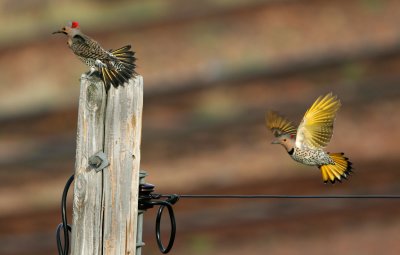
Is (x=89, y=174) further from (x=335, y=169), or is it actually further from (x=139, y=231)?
(x=335, y=169)

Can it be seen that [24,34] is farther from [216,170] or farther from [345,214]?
[345,214]

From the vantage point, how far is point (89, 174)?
6457mm

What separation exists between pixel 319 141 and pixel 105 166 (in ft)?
6.65

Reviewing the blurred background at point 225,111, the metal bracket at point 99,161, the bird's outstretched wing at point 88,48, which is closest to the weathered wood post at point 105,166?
the metal bracket at point 99,161

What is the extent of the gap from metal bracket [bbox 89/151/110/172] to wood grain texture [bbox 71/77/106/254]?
0.02m

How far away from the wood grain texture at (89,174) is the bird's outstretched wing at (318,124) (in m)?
1.99

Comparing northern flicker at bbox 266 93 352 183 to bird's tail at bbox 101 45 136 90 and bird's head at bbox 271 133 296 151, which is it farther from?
bird's tail at bbox 101 45 136 90

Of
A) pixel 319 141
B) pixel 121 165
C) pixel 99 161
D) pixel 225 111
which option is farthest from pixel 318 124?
pixel 225 111

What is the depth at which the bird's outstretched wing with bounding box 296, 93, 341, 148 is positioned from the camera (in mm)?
8008

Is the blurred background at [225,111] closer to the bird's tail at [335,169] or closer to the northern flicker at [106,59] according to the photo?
the bird's tail at [335,169]

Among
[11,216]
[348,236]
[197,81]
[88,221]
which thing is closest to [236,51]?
[197,81]

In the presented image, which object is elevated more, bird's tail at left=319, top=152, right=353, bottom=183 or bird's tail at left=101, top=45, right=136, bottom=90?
bird's tail at left=101, top=45, right=136, bottom=90

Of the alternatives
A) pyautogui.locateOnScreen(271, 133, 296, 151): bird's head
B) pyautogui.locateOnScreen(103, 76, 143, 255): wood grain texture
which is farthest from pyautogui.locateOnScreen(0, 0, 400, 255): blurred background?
pyautogui.locateOnScreen(103, 76, 143, 255): wood grain texture

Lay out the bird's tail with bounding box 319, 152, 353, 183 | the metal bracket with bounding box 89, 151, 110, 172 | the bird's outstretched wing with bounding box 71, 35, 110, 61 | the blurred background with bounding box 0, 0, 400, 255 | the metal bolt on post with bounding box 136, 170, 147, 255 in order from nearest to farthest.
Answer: the metal bracket with bounding box 89, 151, 110, 172 < the metal bolt on post with bounding box 136, 170, 147, 255 < the bird's outstretched wing with bounding box 71, 35, 110, 61 < the bird's tail with bounding box 319, 152, 353, 183 < the blurred background with bounding box 0, 0, 400, 255
